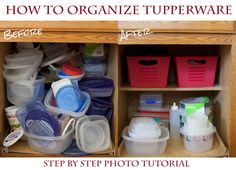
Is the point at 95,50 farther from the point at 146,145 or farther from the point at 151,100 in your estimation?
the point at 146,145

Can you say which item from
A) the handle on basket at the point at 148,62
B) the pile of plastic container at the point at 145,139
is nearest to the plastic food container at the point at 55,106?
the pile of plastic container at the point at 145,139

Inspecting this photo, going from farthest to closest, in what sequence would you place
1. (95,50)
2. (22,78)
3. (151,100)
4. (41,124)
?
(151,100), (95,50), (22,78), (41,124)

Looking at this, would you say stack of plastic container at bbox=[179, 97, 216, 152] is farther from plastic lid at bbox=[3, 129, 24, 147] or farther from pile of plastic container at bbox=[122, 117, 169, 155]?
plastic lid at bbox=[3, 129, 24, 147]

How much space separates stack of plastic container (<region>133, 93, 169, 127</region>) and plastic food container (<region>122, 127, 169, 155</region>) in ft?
0.96

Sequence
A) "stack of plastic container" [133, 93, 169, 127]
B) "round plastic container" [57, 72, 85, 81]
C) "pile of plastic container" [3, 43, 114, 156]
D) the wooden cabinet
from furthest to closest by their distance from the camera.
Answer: "stack of plastic container" [133, 93, 169, 127]
"round plastic container" [57, 72, 85, 81]
"pile of plastic container" [3, 43, 114, 156]
the wooden cabinet

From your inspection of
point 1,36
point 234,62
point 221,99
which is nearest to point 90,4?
point 1,36

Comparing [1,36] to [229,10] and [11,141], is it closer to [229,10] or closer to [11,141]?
[11,141]

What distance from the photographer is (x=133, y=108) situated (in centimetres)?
198

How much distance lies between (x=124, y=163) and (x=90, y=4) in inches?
28.0

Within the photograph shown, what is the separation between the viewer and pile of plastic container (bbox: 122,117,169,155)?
1572 millimetres

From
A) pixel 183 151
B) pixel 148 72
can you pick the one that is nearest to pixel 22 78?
pixel 148 72

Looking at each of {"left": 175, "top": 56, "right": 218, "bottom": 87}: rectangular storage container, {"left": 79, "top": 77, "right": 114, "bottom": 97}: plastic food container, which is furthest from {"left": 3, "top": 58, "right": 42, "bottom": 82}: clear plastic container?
{"left": 175, "top": 56, "right": 218, "bottom": 87}: rectangular storage container

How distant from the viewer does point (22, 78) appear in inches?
64.3

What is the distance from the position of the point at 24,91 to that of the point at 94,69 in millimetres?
369
